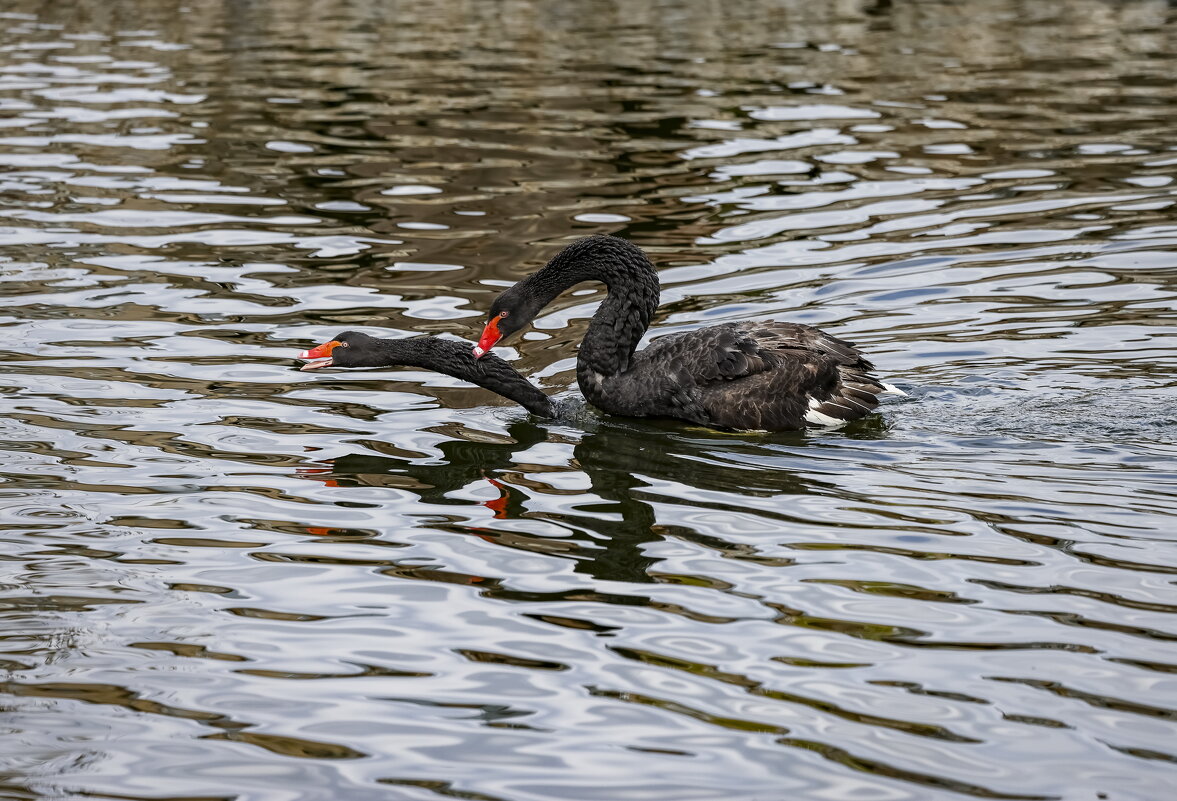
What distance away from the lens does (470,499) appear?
7750 millimetres

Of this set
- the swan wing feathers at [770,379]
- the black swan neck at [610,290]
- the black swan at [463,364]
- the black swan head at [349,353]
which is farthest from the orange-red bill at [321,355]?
the swan wing feathers at [770,379]

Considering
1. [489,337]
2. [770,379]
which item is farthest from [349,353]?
[770,379]

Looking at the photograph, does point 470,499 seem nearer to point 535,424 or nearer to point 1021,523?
point 535,424

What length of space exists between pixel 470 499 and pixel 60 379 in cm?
338

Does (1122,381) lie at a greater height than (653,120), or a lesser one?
lesser

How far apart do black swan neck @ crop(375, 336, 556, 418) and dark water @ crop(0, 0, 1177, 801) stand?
9.9 inches

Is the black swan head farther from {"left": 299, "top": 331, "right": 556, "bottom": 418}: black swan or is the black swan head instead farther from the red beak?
the red beak

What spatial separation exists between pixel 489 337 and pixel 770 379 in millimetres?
1764

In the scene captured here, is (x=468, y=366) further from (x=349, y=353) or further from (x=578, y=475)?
(x=578, y=475)

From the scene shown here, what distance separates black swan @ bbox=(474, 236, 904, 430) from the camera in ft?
29.2

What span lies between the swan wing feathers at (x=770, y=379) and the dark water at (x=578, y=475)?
0.58ft

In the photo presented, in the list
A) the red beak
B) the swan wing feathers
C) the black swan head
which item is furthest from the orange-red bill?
the swan wing feathers

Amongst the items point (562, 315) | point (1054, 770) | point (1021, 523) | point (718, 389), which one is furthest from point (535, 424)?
point (1054, 770)

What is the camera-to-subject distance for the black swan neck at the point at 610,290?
366 inches
